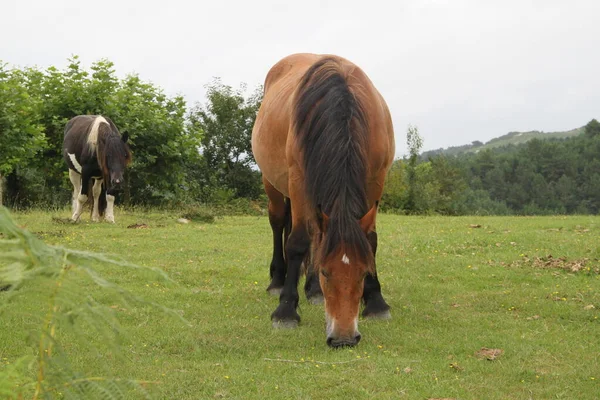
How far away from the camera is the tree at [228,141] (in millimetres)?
25219

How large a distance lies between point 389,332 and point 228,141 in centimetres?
2147

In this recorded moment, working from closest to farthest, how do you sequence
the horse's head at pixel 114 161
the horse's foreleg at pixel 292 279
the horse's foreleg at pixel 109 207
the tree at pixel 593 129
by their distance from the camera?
the horse's foreleg at pixel 292 279 < the horse's head at pixel 114 161 < the horse's foreleg at pixel 109 207 < the tree at pixel 593 129

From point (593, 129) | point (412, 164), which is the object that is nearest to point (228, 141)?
point (412, 164)

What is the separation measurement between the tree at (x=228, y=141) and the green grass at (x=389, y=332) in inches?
616

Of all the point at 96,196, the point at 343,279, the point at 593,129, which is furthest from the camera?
the point at 593,129

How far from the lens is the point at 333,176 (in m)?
4.46

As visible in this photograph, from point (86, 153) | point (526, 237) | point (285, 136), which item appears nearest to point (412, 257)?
point (526, 237)

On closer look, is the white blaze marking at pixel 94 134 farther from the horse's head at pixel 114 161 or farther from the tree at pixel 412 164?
the tree at pixel 412 164

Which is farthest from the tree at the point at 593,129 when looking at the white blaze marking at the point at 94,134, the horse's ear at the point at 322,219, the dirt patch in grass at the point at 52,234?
the horse's ear at the point at 322,219

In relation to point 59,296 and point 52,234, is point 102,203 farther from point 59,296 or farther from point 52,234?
point 59,296

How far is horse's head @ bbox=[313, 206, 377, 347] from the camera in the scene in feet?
13.8

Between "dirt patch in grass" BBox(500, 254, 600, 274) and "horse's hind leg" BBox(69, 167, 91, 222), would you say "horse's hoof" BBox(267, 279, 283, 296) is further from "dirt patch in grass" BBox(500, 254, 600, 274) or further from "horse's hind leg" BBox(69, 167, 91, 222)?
"horse's hind leg" BBox(69, 167, 91, 222)

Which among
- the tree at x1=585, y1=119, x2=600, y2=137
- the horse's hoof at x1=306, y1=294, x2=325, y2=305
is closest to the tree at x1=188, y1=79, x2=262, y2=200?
the horse's hoof at x1=306, y1=294, x2=325, y2=305

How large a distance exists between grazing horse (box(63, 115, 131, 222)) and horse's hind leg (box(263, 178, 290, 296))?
5.99 m
